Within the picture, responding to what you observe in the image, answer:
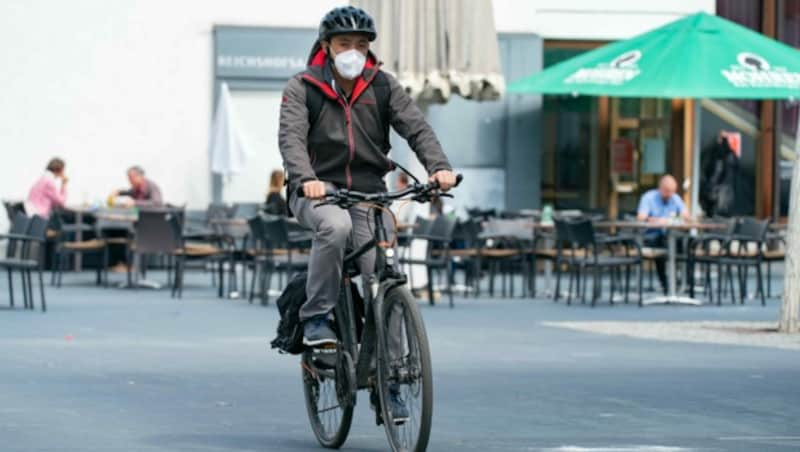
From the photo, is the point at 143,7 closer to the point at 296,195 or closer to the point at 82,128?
the point at 82,128

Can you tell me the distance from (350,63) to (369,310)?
1077mm

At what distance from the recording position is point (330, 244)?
25.8 feet

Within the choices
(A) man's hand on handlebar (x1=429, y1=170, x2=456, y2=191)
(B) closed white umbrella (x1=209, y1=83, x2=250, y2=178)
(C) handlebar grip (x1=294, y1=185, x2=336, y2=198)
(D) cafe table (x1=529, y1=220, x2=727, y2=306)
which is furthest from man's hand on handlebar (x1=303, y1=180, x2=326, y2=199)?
(B) closed white umbrella (x1=209, y1=83, x2=250, y2=178)

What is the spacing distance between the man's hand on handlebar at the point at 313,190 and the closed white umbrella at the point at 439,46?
1212cm

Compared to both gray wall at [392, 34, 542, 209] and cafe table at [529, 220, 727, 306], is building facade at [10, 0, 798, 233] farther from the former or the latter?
cafe table at [529, 220, 727, 306]

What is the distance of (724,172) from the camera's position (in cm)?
2802

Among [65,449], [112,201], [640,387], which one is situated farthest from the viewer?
[112,201]

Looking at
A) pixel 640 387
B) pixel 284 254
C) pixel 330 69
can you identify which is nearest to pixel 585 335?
pixel 640 387

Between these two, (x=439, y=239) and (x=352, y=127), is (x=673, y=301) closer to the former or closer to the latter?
(x=439, y=239)

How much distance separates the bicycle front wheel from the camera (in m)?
7.09

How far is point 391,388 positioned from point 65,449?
1.52m

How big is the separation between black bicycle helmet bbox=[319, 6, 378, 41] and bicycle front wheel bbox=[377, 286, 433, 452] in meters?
1.19

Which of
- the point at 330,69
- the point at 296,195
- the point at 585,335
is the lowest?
the point at 585,335

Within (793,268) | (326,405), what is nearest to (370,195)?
(326,405)
